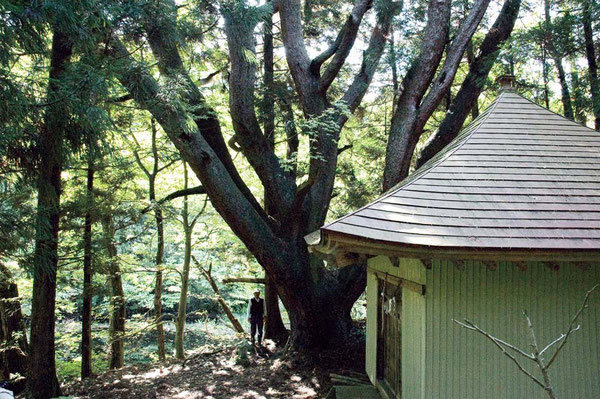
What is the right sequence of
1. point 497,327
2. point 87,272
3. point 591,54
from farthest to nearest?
point 87,272, point 591,54, point 497,327

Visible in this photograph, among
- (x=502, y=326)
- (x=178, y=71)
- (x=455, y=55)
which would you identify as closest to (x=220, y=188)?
(x=178, y=71)

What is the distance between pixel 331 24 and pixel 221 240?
7.08 m

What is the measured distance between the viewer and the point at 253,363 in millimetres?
8766

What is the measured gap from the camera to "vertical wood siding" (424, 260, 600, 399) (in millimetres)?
4266

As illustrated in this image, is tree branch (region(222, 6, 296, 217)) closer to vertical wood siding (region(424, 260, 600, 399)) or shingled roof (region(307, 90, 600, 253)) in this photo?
shingled roof (region(307, 90, 600, 253))

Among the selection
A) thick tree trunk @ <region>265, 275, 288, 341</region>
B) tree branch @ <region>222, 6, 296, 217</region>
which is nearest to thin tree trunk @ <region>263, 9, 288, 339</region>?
thick tree trunk @ <region>265, 275, 288, 341</region>

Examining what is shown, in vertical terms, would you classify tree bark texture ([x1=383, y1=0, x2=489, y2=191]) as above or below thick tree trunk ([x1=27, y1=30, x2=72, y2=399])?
above

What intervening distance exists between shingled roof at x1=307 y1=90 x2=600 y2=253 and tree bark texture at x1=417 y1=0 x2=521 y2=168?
300 cm

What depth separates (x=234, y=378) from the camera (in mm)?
7949

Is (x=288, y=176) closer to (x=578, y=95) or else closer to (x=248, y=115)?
(x=248, y=115)

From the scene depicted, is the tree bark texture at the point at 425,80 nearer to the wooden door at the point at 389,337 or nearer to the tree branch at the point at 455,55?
the tree branch at the point at 455,55

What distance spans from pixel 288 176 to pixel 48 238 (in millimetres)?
4596

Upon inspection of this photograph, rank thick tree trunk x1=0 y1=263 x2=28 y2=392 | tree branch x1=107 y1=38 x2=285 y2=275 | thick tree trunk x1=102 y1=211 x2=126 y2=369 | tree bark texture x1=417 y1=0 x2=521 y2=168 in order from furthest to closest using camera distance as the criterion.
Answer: thick tree trunk x1=102 y1=211 x2=126 y2=369
tree bark texture x1=417 y1=0 x2=521 y2=168
thick tree trunk x1=0 y1=263 x2=28 y2=392
tree branch x1=107 y1=38 x2=285 y2=275

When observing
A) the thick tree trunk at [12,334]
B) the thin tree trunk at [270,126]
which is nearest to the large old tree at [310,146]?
the thin tree trunk at [270,126]
